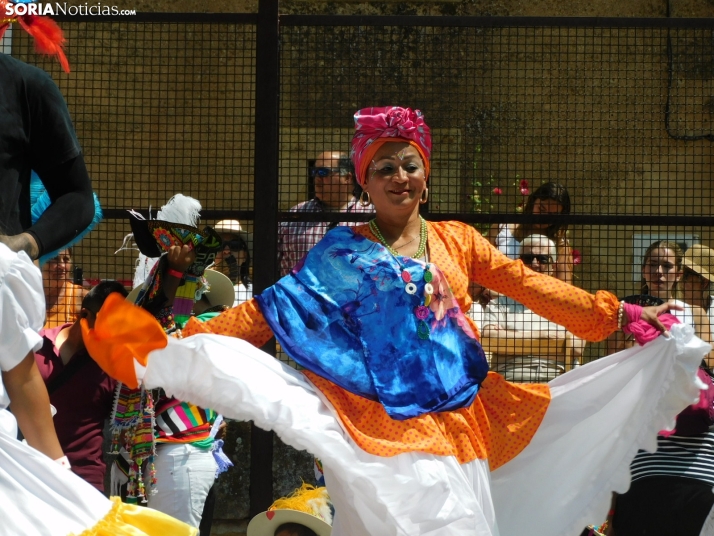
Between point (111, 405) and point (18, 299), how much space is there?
2200 mm

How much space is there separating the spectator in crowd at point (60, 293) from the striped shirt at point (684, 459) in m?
3.15

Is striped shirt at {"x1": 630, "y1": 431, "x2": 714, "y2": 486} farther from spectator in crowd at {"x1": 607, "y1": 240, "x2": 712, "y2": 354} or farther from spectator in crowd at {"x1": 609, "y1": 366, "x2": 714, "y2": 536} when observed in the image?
spectator in crowd at {"x1": 607, "y1": 240, "x2": 712, "y2": 354}

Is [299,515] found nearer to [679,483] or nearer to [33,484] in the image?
[679,483]

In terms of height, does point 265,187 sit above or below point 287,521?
above

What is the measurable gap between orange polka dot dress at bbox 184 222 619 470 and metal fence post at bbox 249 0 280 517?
5.28ft

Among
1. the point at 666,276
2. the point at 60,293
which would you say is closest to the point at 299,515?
the point at 60,293

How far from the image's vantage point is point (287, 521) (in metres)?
5.23

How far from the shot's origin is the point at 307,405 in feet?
12.6

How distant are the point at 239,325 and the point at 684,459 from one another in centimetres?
229

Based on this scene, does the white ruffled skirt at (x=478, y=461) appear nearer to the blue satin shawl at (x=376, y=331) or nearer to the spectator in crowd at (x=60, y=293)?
the blue satin shawl at (x=376, y=331)

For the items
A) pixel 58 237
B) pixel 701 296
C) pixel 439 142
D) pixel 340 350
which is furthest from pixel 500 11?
pixel 58 237

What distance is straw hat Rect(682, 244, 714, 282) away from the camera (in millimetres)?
5977

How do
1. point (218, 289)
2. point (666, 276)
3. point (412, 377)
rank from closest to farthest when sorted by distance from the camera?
1. point (412, 377)
2. point (218, 289)
3. point (666, 276)

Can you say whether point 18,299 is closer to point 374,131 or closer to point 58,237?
point 58,237
